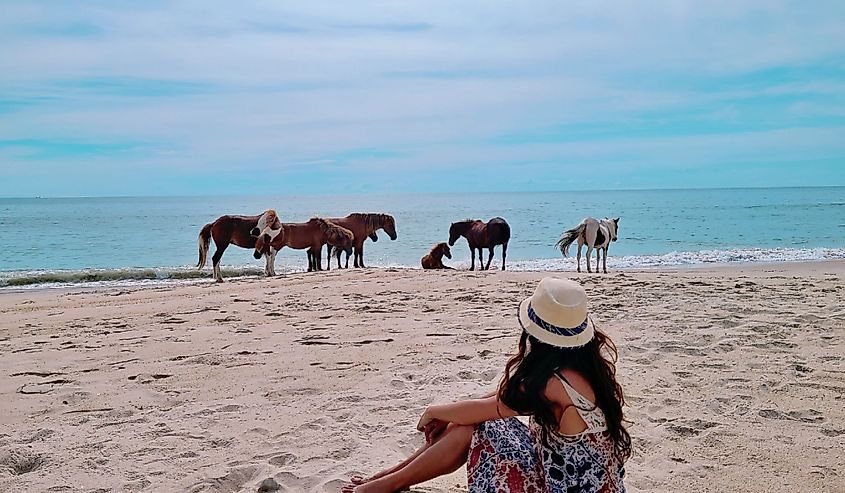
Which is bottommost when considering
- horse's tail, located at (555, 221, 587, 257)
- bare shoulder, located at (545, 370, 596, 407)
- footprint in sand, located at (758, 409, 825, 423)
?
footprint in sand, located at (758, 409, 825, 423)

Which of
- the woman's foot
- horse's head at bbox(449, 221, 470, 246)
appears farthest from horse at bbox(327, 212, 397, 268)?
the woman's foot

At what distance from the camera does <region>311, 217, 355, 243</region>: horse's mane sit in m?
15.5

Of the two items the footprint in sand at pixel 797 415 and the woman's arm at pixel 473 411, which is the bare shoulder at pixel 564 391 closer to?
the woman's arm at pixel 473 411

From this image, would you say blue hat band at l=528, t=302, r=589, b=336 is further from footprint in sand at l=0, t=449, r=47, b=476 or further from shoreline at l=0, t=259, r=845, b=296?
shoreline at l=0, t=259, r=845, b=296

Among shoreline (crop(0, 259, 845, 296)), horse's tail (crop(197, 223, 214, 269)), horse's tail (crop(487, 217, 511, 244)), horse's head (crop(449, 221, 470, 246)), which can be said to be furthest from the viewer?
horse's head (crop(449, 221, 470, 246))

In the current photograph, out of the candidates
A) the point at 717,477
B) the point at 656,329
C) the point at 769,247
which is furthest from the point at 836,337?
the point at 769,247

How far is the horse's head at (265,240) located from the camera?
572 inches

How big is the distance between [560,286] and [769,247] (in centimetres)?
2434

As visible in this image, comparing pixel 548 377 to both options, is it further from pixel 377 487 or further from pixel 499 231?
pixel 499 231

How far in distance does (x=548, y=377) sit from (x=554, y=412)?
15cm

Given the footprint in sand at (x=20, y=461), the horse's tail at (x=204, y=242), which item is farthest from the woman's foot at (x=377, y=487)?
the horse's tail at (x=204, y=242)

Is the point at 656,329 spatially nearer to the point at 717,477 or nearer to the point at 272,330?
the point at 717,477

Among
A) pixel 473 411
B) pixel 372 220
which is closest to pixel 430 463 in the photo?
pixel 473 411

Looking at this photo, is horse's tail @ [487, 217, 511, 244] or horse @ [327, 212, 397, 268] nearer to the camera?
horse's tail @ [487, 217, 511, 244]
